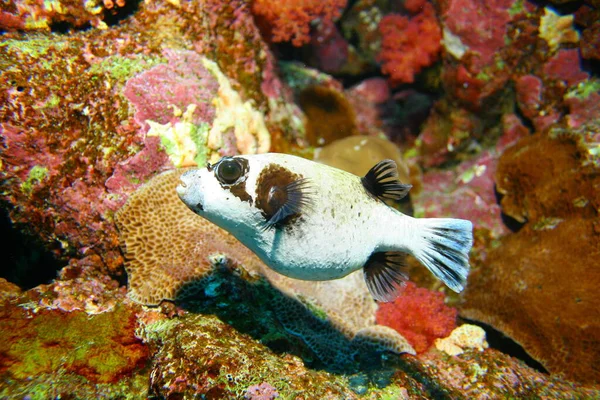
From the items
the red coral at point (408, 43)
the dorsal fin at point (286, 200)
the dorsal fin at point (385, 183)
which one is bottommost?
the dorsal fin at point (286, 200)

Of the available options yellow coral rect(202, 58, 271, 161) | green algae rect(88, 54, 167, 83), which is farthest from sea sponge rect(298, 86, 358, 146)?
green algae rect(88, 54, 167, 83)

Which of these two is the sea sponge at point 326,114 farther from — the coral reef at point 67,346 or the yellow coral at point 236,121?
the coral reef at point 67,346

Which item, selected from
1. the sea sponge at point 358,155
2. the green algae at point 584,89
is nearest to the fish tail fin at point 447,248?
the sea sponge at point 358,155

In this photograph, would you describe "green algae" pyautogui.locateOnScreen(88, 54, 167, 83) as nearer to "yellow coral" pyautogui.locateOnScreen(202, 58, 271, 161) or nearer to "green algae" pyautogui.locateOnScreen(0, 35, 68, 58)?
"green algae" pyautogui.locateOnScreen(0, 35, 68, 58)

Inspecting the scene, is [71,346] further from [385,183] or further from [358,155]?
[358,155]

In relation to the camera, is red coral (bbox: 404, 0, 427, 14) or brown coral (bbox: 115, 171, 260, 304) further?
red coral (bbox: 404, 0, 427, 14)

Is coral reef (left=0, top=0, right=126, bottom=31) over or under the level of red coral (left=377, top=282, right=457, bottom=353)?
over

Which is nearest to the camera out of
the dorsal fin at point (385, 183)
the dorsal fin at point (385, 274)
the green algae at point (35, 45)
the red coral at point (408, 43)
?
the dorsal fin at point (385, 183)

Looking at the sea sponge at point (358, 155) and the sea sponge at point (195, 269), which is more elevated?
the sea sponge at point (358, 155)
